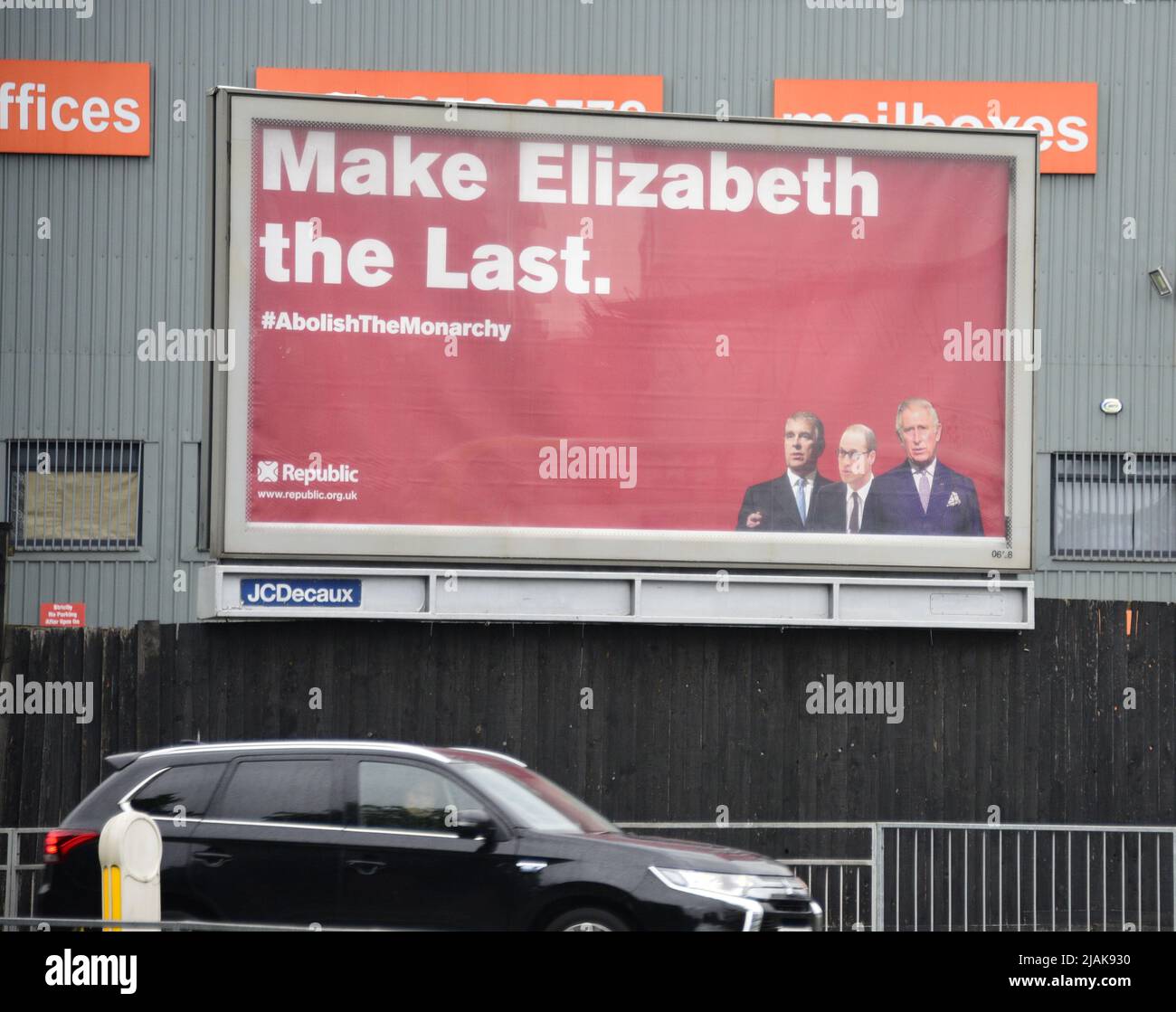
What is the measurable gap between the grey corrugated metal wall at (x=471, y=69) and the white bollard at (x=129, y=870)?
1021 centimetres

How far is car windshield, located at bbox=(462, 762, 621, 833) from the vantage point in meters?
9.81

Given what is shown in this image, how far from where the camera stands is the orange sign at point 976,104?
19297 millimetres

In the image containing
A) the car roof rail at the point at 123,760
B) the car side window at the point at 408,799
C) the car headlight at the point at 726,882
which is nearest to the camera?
the car headlight at the point at 726,882

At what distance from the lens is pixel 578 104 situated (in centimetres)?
1917

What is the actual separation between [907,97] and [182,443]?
9.94 meters

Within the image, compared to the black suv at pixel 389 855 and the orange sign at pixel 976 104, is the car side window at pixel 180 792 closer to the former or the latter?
the black suv at pixel 389 855

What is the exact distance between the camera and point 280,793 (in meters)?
9.99

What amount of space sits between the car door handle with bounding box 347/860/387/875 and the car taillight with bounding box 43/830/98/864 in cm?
169

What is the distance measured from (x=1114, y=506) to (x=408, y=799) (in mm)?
12445

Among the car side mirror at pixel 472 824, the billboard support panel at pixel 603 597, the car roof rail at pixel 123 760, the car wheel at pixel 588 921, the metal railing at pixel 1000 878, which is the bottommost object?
the metal railing at pixel 1000 878

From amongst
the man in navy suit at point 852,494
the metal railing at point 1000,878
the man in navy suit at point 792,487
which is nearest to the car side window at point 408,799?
the metal railing at point 1000,878
